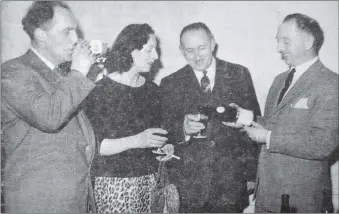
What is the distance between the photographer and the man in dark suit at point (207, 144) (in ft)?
6.15

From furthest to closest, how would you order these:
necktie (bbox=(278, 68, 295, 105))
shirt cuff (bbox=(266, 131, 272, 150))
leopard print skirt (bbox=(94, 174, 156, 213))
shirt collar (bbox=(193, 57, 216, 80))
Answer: shirt collar (bbox=(193, 57, 216, 80)) → necktie (bbox=(278, 68, 295, 105)) → shirt cuff (bbox=(266, 131, 272, 150)) → leopard print skirt (bbox=(94, 174, 156, 213))

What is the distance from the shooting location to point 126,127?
164 cm

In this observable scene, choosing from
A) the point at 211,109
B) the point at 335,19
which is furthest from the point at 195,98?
the point at 335,19

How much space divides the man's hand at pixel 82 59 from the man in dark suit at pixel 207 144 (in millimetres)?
652

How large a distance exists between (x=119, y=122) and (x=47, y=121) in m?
0.48

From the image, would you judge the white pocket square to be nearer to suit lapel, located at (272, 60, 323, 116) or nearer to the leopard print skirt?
suit lapel, located at (272, 60, 323, 116)

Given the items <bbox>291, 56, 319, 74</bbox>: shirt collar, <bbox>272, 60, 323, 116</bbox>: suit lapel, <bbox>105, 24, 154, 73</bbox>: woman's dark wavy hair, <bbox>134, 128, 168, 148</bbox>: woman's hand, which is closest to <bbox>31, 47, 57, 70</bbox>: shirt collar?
<bbox>105, 24, 154, 73</bbox>: woman's dark wavy hair

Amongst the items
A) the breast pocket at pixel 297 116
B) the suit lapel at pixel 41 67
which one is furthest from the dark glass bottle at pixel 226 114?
the suit lapel at pixel 41 67

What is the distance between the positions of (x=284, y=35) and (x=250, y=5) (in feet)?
1.44

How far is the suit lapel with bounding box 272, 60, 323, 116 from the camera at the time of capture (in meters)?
1.64

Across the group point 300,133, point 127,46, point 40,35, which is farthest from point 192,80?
point 40,35

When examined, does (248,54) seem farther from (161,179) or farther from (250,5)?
(161,179)

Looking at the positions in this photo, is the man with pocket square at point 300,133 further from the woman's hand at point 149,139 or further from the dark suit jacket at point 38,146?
the dark suit jacket at point 38,146

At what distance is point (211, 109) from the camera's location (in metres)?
1.78
